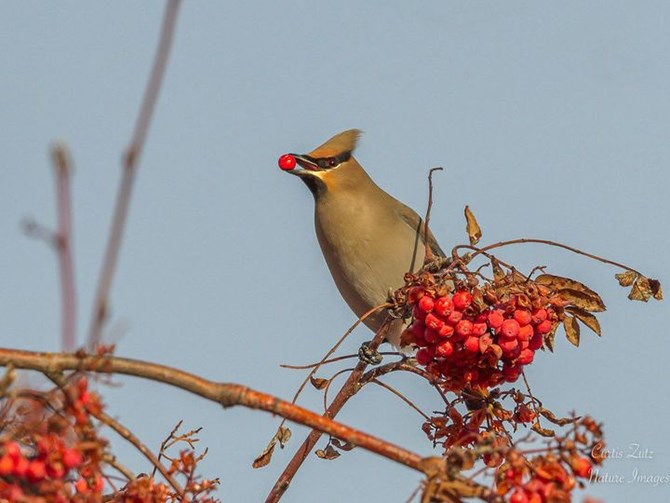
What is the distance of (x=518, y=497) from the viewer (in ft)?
6.61

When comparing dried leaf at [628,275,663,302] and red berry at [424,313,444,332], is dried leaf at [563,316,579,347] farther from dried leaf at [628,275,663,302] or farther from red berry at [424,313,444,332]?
red berry at [424,313,444,332]

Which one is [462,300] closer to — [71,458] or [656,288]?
[656,288]

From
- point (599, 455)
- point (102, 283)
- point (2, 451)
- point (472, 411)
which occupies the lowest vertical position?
point (102, 283)

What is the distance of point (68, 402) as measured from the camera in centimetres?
187

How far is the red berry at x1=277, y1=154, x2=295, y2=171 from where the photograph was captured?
5.64 metres

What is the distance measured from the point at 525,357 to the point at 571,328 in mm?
215

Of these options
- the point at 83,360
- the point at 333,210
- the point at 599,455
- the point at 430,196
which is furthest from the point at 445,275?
the point at 333,210

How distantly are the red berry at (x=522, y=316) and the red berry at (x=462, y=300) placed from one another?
0.44 ft

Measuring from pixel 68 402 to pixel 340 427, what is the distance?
489 millimetres

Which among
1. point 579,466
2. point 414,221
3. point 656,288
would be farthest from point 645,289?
point 414,221

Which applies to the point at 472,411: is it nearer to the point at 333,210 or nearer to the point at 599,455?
the point at 599,455

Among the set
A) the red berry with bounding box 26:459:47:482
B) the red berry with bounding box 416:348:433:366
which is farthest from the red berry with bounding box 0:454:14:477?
the red berry with bounding box 416:348:433:366

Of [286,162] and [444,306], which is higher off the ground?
[286,162]

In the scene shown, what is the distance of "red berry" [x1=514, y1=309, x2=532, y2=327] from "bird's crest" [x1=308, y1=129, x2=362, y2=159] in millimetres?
3084
